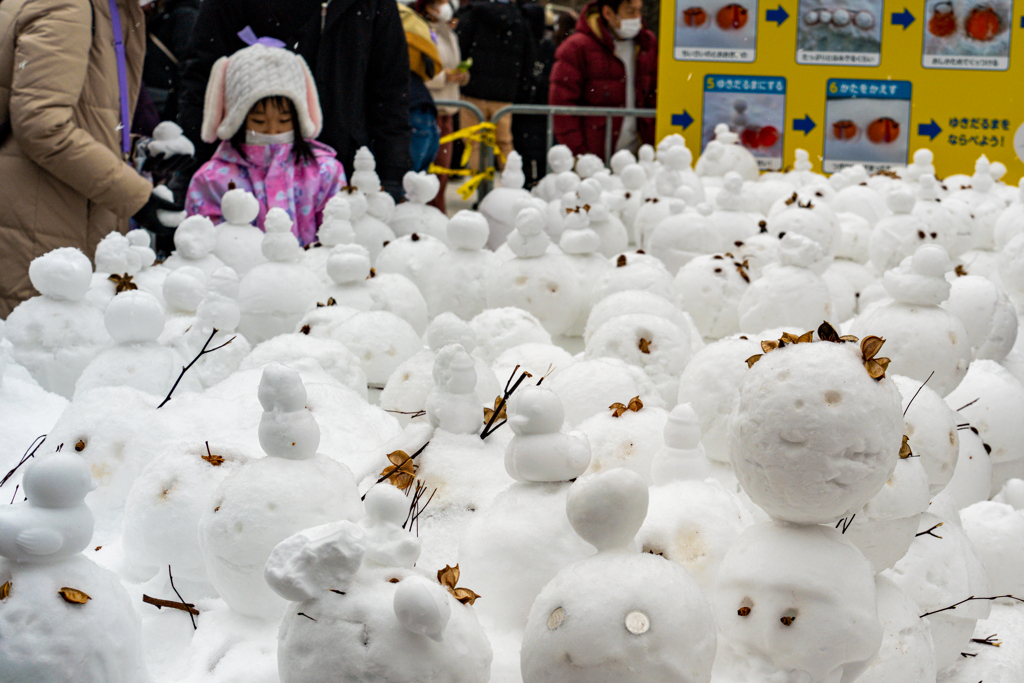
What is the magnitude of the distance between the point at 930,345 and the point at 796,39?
142 inches

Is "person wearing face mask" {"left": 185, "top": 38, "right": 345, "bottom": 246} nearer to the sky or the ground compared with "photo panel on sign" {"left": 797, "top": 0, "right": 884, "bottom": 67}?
nearer to the ground

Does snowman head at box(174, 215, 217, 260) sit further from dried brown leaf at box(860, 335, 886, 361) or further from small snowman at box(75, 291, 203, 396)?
dried brown leaf at box(860, 335, 886, 361)

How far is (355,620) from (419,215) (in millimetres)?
2912

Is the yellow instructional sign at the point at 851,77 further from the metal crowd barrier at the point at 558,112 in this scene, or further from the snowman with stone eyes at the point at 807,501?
the snowman with stone eyes at the point at 807,501

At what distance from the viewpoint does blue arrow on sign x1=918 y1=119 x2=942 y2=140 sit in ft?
16.2

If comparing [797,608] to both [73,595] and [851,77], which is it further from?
[851,77]

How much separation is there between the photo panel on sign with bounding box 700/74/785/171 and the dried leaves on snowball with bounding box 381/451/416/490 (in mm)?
4088

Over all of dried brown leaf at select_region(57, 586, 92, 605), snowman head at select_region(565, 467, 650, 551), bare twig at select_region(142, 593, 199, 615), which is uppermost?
snowman head at select_region(565, 467, 650, 551)

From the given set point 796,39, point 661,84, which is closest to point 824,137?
point 796,39

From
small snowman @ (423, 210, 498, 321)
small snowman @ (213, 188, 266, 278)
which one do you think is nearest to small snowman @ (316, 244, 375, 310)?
small snowman @ (423, 210, 498, 321)

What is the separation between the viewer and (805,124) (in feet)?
16.6

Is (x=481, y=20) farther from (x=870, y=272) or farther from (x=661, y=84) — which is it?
(x=870, y=272)

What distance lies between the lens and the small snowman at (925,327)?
1.87 m

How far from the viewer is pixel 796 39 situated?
4.98 m
